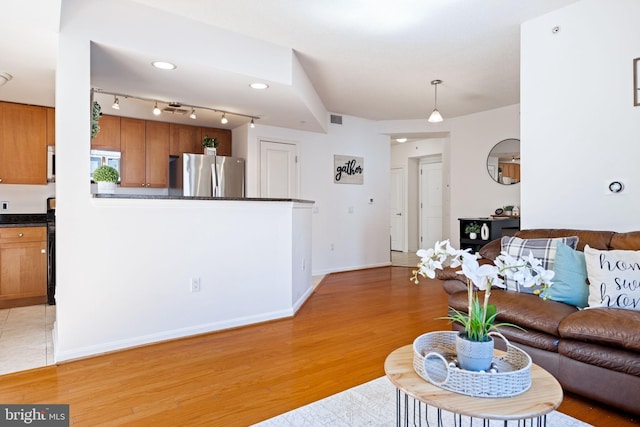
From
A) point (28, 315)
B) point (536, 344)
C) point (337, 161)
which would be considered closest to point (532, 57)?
point (536, 344)

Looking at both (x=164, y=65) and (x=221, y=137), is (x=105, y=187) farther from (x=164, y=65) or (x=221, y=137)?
(x=221, y=137)

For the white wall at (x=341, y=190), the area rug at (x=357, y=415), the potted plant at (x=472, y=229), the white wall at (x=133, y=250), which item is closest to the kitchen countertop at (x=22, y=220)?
the white wall at (x=133, y=250)

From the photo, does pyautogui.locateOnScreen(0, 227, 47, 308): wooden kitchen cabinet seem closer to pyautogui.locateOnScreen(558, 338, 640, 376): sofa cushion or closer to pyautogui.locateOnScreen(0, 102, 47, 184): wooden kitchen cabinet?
pyautogui.locateOnScreen(0, 102, 47, 184): wooden kitchen cabinet

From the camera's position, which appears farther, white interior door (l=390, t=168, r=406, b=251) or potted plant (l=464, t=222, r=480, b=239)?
white interior door (l=390, t=168, r=406, b=251)

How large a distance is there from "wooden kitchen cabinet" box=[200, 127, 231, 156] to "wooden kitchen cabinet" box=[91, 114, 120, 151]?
1.17m

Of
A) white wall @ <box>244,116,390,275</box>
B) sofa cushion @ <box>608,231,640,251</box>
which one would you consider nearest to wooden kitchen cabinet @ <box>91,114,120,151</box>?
white wall @ <box>244,116,390,275</box>

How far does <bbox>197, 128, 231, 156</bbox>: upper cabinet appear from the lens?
17.9 feet

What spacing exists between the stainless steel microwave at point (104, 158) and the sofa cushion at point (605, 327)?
16.9ft

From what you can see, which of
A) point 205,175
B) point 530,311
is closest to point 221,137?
point 205,175

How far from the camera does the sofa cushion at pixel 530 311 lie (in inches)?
78.9

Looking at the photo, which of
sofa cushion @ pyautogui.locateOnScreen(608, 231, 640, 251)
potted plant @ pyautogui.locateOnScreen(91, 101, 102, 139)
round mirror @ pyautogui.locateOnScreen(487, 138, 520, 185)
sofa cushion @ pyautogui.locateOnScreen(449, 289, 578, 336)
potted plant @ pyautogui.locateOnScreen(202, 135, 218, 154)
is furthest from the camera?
round mirror @ pyautogui.locateOnScreen(487, 138, 520, 185)

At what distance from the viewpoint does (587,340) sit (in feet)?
6.01

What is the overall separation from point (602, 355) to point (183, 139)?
520cm

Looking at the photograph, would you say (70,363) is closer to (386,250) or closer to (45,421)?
(45,421)
